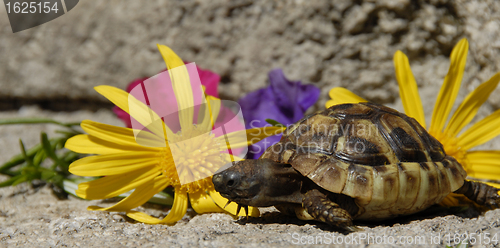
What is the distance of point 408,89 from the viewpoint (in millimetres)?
1742

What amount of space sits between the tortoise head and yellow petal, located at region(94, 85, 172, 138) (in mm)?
384

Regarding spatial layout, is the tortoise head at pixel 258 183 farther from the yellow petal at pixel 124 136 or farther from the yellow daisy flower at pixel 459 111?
the yellow daisy flower at pixel 459 111

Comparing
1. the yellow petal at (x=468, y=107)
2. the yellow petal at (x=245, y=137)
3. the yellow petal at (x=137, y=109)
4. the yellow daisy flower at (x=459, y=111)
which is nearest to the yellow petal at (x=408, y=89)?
the yellow daisy flower at (x=459, y=111)

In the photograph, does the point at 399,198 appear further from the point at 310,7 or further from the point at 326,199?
the point at 310,7

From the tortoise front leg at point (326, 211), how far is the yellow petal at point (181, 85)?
629 mm

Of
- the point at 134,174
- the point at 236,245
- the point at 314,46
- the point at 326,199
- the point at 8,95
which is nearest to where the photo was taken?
the point at 236,245

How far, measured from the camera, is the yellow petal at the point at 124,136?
1.43m

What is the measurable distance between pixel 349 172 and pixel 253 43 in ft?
5.02

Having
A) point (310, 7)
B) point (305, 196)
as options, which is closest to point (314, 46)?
point (310, 7)

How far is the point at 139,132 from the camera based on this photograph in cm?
152

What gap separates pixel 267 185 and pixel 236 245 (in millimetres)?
249

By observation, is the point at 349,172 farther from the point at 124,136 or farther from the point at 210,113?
the point at 124,136

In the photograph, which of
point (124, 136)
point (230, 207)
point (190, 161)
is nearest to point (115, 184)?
point (124, 136)

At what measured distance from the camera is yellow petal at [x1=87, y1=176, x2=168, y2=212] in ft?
4.84
